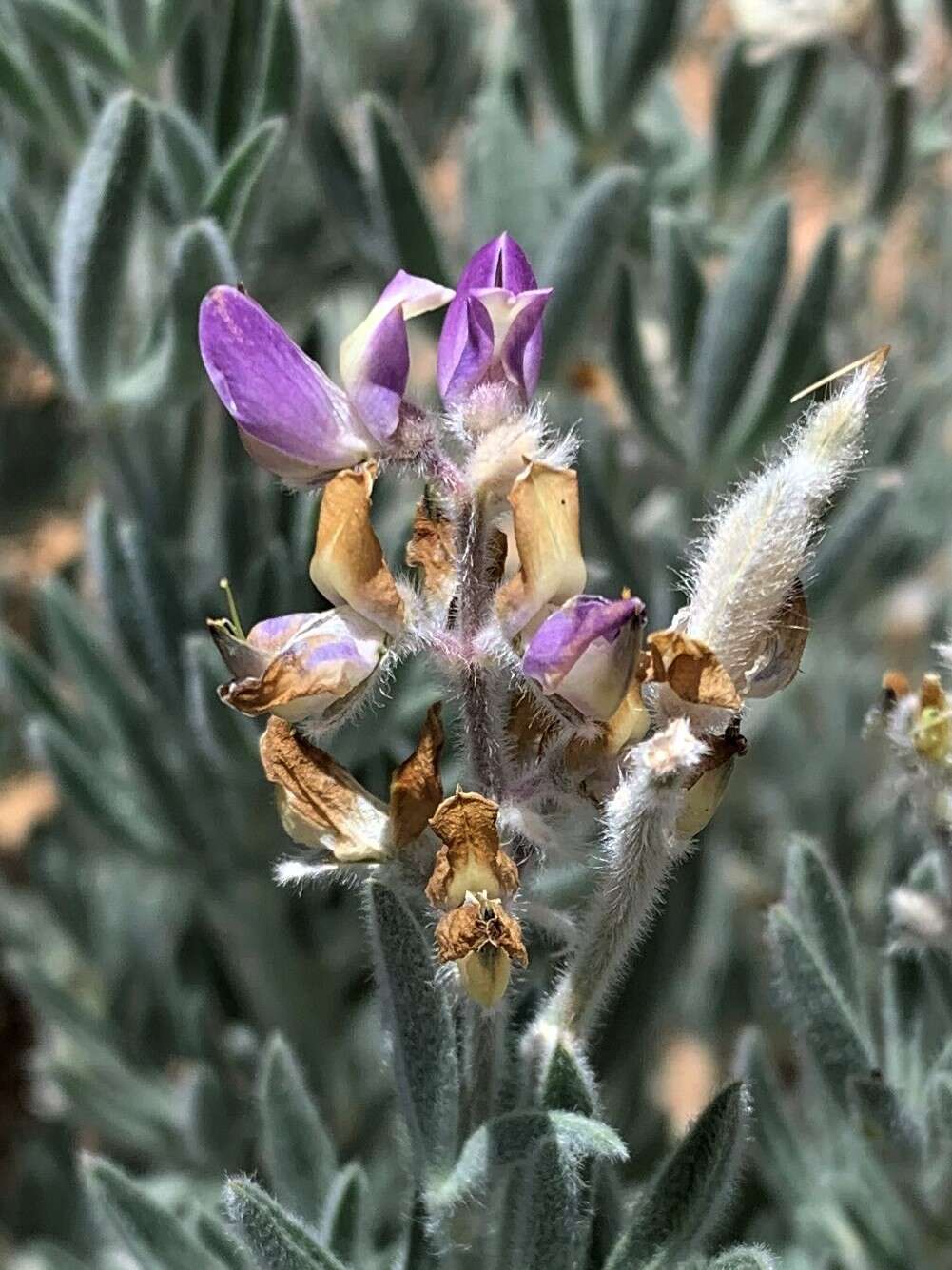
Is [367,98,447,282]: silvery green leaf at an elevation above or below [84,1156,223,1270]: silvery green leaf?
above

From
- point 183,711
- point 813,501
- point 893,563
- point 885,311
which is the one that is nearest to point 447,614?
point 813,501

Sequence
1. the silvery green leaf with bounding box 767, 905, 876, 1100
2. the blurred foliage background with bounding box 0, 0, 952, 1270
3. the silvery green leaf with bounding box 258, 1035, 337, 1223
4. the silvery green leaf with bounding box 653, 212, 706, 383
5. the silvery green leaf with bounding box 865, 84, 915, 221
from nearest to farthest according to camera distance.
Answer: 1. the silvery green leaf with bounding box 767, 905, 876, 1100
2. the silvery green leaf with bounding box 258, 1035, 337, 1223
3. the blurred foliage background with bounding box 0, 0, 952, 1270
4. the silvery green leaf with bounding box 653, 212, 706, 383
5. the silvery green leaf with bounding box 865, 84, 915, 221

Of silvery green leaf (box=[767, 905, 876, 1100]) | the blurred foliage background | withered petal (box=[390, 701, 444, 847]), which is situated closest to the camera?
withered petal (box=[390, 701, 444, 847])

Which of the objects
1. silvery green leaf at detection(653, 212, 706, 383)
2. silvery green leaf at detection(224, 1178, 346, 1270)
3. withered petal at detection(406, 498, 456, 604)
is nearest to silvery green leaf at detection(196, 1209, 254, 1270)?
silvery green leaf at detection(224, 1178, 346, 1270)

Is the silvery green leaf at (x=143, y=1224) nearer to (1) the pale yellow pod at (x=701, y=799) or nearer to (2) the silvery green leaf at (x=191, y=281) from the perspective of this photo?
(1) the pale yellow pod at (x=701, y=799)

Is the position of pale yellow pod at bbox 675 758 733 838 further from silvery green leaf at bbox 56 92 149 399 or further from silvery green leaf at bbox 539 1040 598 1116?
silvery green leaf at bbox 56 92 149 399

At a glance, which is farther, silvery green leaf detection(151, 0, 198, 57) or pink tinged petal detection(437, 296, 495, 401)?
silvery green leaf detection(151, 0, 198, 57)

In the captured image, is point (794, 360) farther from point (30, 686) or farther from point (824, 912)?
point (30, 686)

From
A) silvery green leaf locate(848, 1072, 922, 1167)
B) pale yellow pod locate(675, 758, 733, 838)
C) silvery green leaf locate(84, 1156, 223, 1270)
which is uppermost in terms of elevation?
pale yellow pod locate(675, 758, 733, 838)
